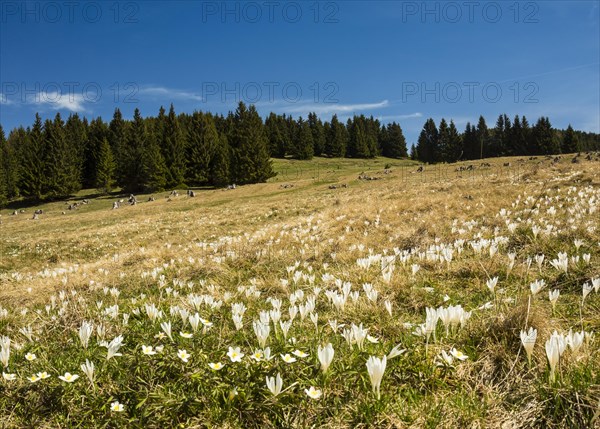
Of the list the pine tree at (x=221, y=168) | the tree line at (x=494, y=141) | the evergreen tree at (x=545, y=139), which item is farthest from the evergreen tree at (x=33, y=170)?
the evergreen tree at (x=545, y=139)

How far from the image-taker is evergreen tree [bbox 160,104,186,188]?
73.1 m

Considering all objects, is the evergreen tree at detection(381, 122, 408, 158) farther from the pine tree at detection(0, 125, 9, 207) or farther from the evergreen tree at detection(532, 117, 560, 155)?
the pine tree at detection(0, 125, 9, 207)

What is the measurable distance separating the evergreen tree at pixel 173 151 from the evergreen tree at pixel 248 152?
446 inches

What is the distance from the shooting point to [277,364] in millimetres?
2328

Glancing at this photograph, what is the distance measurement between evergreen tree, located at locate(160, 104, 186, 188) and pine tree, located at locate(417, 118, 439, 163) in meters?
97.8

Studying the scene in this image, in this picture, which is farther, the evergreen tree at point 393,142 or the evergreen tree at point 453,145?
the evergreen tree at point 393,142

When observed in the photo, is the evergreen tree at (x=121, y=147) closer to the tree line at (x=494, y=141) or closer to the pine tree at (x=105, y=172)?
the pine tree at (x=105, y=172)

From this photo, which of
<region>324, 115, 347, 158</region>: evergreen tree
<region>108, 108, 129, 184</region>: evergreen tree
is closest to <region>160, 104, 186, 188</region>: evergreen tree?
<region>108, 108, 129, 184</region>: evergreen tree

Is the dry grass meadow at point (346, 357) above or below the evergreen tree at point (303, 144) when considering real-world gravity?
below

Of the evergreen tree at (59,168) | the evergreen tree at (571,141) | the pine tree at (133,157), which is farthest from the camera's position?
the evergreen tree at (571,141)

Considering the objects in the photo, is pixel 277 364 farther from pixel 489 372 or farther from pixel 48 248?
pixel 48 248

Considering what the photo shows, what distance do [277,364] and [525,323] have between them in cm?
178

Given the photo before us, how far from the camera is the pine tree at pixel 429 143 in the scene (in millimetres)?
136875

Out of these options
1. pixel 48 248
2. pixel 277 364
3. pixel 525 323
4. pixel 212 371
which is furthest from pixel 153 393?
pixel 48 248
